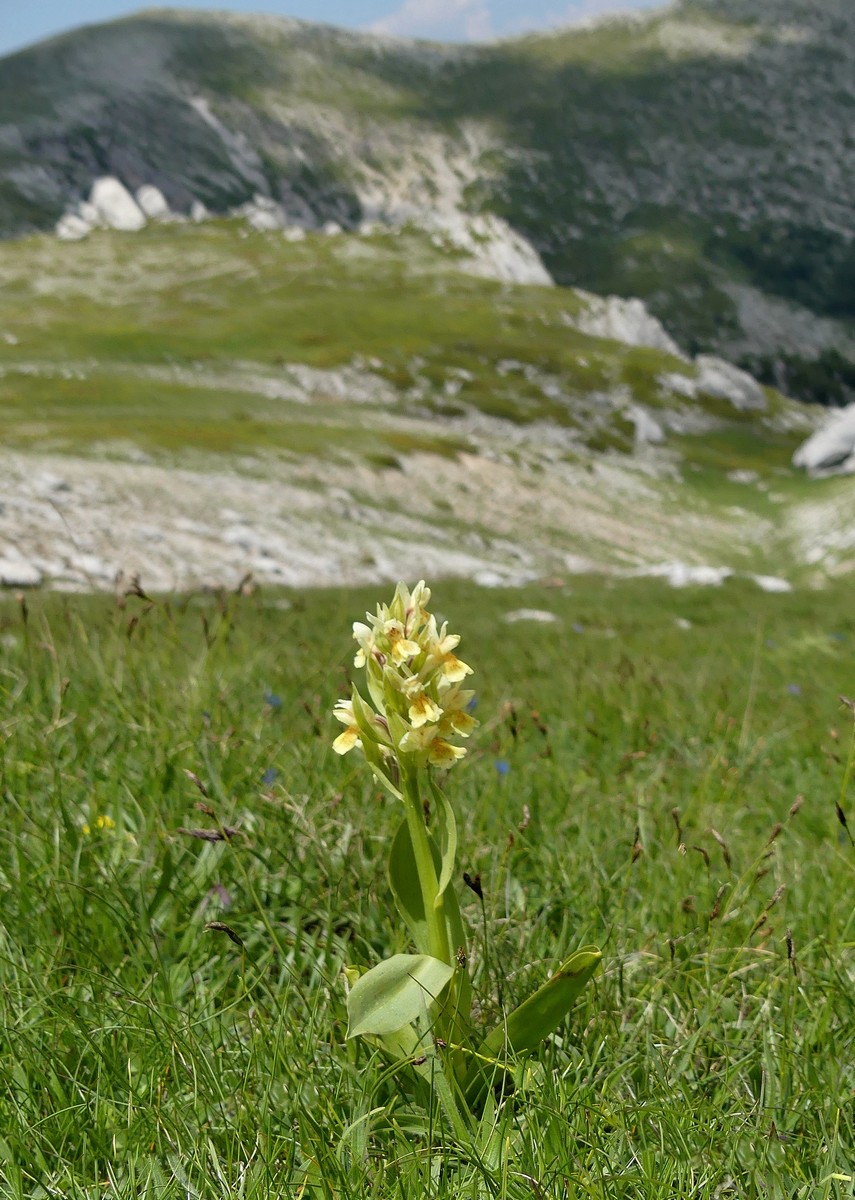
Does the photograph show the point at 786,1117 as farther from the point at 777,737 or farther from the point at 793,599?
the point at 793,599

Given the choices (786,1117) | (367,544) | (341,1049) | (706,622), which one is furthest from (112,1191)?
(367,544)

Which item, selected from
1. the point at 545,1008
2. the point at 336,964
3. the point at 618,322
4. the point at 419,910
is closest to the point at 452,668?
the point at 419,910

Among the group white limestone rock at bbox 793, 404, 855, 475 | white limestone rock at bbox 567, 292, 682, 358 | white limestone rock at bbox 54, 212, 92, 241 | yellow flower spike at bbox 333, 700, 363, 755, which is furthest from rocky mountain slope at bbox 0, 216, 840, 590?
white limestone rock at bbox 54, 212, 92, 241

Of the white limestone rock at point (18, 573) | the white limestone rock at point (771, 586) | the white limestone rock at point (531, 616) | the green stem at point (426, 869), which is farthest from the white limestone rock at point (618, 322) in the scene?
the green stem at point (426, 869)

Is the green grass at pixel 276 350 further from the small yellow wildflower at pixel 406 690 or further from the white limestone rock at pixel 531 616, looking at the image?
the small yellow wildflower at pixel 406 690

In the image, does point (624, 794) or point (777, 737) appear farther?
point (777, 737)

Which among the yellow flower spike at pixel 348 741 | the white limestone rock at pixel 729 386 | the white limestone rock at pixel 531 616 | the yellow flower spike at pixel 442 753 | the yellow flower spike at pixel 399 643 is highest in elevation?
the yellow flower spike at pixel 399 643
